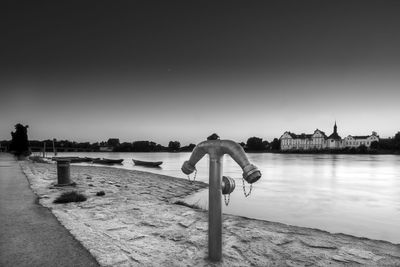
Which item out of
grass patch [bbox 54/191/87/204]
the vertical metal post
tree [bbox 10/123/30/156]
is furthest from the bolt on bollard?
tree [bbox 10/123/30/156]

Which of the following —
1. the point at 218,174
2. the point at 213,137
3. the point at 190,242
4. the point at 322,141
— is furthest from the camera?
the point at 322,141

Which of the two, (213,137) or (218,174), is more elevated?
(213,137)

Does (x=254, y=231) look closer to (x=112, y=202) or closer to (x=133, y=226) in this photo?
(x=133, y=226)

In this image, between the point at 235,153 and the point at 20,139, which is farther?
the point at 20,139

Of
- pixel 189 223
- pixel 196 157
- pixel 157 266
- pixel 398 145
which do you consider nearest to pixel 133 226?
pixel 189 223

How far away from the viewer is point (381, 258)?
521 cm

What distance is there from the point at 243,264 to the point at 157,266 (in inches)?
56.2

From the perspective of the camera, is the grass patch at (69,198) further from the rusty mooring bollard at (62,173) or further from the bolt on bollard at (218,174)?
the bolt on bollard at (218,174)

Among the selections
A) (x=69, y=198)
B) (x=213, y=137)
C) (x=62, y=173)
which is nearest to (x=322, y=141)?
(x=62, y=173)

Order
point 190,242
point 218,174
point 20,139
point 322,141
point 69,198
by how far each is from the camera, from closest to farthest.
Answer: point 218,174
point 190,242
point 69,198
point 20,139
point 322,141

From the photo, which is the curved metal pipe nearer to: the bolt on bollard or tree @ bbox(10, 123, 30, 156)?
the bolt on bollard

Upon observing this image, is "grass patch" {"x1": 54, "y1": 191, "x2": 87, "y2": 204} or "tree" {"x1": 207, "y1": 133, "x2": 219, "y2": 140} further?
"grass patch" {"x1": 54, "y1": 191, "x2": 87, "y2": 204}

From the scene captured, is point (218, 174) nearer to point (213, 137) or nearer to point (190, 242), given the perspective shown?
point (213, 137)

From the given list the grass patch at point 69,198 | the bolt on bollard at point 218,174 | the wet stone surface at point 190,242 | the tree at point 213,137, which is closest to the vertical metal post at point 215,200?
the bolt on bollard at point 218,174
